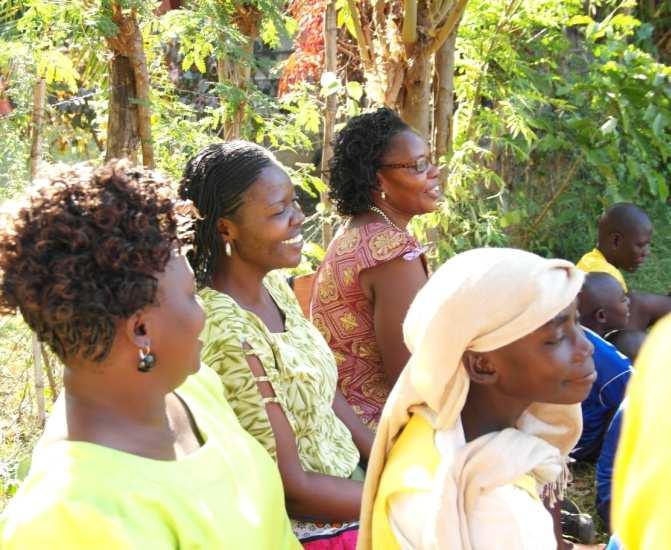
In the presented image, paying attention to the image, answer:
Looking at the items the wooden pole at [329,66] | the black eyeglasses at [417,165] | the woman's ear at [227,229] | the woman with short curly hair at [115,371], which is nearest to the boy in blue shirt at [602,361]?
the black eyeglasses at [417,165]

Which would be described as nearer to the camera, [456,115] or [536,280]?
[536,280]

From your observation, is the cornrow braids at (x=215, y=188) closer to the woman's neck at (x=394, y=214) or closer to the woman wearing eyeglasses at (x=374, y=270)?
the woman wearing eyeglasses at (x=374, y=270)

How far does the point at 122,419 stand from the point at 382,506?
0.52m

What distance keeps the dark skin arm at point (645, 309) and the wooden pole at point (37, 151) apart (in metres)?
3.15

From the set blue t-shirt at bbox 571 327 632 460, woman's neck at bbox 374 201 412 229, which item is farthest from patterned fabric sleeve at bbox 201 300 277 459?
blue t-shirt at bbox 571 327 632 460

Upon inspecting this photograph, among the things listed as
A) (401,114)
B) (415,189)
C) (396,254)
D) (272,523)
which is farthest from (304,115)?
(272,523)

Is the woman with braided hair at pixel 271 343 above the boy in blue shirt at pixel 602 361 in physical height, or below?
above

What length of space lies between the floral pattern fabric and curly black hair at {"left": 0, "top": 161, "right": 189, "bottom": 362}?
562mm

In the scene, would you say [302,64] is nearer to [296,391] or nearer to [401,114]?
[401,114]

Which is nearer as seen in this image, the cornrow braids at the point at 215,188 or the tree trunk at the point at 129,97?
the cornrow braids at the point at 215,188

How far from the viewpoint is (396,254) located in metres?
3.02

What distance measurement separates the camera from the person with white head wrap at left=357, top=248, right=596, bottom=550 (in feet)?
5.50

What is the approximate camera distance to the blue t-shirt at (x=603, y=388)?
384 centimetres

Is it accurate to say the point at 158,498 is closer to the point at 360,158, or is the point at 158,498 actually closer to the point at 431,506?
the point at 431,506
